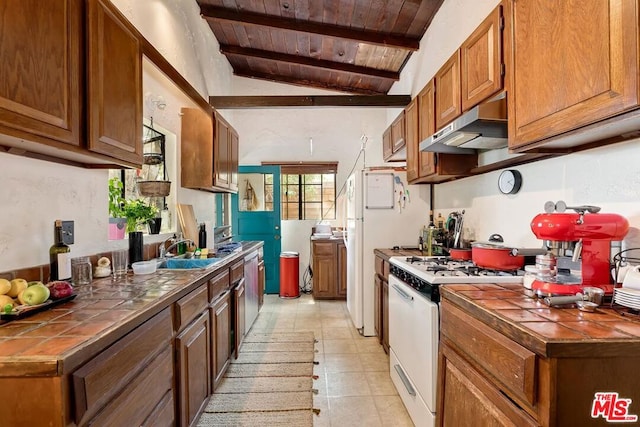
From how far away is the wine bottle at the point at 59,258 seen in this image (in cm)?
148

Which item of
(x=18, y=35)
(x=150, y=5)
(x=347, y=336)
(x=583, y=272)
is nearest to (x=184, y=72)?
(x=150, y=5)

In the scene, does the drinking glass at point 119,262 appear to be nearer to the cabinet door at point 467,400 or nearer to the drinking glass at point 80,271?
the drinking glass at point 80,271

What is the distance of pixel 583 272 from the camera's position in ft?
4.15

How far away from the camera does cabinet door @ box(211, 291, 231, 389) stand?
210cm

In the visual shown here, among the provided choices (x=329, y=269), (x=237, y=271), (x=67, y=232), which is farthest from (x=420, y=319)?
(x=329, y=269)

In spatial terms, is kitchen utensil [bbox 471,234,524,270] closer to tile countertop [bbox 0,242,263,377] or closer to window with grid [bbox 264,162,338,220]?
tile countertop [bbox 0,242,263,377]

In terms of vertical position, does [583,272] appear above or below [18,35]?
below

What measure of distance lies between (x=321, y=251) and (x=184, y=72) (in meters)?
2.73

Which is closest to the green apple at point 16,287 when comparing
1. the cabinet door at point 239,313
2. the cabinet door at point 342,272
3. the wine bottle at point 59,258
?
the wine bottle at point 59,258

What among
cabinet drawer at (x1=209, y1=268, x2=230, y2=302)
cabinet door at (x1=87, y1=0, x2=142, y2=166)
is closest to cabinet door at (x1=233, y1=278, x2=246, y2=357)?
cabinet drawer at (x1=209, y1=268, x2=230, y2=302)

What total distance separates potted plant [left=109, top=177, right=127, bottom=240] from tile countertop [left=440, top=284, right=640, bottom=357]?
6.52 feet

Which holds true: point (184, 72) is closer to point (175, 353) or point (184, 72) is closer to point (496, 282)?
point (175, 353)

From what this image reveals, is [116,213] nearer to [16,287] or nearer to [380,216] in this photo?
[16,287]

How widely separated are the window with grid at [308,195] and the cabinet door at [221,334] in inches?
117
